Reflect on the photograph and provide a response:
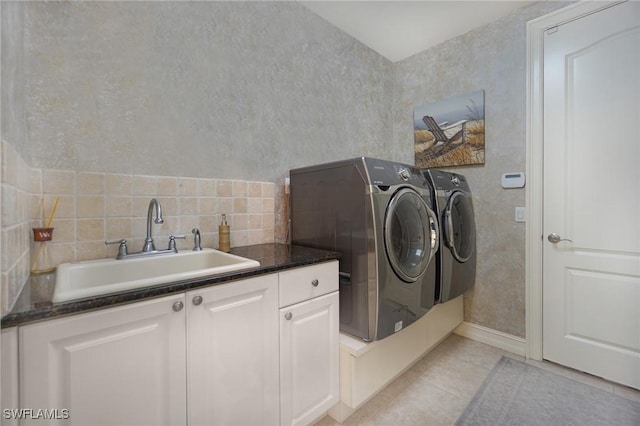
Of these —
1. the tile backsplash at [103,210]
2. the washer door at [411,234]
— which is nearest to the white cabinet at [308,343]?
the washer door at [411,234]

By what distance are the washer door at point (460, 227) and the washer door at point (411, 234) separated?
31 cm

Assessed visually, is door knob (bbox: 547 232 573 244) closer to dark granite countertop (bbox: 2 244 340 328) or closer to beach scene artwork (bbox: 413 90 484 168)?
beach scene artwork (bbox: 413 90 484 168)

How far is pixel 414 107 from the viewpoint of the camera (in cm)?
294

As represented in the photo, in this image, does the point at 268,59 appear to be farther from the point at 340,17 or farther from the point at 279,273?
the point at 279,273

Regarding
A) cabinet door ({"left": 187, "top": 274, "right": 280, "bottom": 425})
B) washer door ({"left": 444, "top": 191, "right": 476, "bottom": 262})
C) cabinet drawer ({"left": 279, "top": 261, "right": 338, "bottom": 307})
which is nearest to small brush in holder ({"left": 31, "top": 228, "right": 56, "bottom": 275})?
cabinet door ({"left": 187, "top": 274, "right": 280, "bottom": 425})

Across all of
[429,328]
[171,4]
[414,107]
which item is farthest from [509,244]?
[171,4]

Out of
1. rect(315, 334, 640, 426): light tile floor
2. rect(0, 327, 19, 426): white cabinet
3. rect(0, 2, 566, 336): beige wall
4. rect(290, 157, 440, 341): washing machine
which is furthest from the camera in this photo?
rect(315, 334, 640, 426): light tile floor

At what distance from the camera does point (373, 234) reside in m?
1.43

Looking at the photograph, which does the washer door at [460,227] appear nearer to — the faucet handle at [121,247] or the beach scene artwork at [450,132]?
the beach scene artwork at [450,132]

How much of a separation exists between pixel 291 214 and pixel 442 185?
119 centimetres

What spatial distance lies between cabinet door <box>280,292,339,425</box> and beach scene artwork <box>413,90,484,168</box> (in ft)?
6.26

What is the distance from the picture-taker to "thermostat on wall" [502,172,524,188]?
223 centimetres

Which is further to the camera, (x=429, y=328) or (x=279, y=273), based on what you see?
(x=429, y=328)

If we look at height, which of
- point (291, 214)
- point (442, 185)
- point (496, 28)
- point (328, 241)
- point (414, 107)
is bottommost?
point (328, 241)
